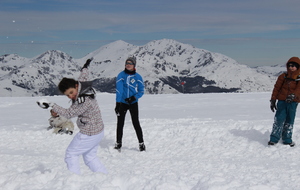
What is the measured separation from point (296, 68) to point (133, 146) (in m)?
4.36

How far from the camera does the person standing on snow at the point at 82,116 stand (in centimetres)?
418

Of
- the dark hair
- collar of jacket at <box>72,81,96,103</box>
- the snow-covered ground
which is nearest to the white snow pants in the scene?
the snow-covered ground

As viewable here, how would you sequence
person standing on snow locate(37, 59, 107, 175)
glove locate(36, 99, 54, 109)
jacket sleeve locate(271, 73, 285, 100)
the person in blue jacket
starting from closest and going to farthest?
glove locate(36, 99, 54, 109) < person standing on snow locate(37, 59, 107, 175) < the person in blue jacket < jacket sleeve locate(271, 73, 285, 100)

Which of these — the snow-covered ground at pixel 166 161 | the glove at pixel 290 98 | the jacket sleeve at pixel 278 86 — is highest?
the jacket sleeve at pixel 278 86

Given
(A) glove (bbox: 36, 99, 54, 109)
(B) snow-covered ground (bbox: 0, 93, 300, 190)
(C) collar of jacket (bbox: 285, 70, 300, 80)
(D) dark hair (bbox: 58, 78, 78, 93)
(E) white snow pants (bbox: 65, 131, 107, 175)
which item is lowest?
(B) snow-covered ground (bbox: 0, 93, 300, 190)

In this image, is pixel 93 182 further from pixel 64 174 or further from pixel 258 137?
pixel 258 137

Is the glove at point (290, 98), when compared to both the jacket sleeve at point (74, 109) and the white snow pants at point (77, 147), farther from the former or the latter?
the jacket sleeve at point (74, 109)

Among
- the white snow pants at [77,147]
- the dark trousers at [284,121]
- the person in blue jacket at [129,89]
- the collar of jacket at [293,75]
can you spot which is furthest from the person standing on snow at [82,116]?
the collar of jacket at [293,75]

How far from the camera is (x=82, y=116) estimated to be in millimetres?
4465

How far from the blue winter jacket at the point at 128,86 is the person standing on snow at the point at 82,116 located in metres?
1.96

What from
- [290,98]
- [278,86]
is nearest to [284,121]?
[290,98]

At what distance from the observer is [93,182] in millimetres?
4164

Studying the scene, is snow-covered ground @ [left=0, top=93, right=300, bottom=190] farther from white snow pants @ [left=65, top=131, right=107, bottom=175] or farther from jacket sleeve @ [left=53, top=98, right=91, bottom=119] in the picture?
jacket sleeve @ [left=53, top=98, right=91, bottom=119]

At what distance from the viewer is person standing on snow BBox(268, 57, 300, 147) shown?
6773mm
